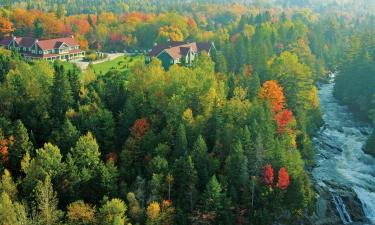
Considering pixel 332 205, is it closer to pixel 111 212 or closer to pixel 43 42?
pixel 111 212

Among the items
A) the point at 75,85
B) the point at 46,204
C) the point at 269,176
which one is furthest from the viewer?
the point at 75,85

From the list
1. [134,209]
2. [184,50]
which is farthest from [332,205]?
[184,50]

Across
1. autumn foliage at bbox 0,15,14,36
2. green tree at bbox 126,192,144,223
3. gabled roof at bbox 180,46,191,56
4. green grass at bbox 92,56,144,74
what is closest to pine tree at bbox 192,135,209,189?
green tree at bbox 126,192,144,223

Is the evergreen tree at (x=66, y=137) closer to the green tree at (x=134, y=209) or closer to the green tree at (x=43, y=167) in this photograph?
the green tree at (x=43, y=167)

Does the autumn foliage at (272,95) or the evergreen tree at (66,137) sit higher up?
the autumn foliage at (272,95)

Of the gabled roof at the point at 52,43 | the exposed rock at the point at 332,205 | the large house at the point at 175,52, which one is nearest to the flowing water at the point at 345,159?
the exposed rock at the point at 332,205

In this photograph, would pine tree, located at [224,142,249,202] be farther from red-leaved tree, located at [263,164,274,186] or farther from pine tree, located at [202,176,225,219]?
pine tree, located at [202,176,225,219]
